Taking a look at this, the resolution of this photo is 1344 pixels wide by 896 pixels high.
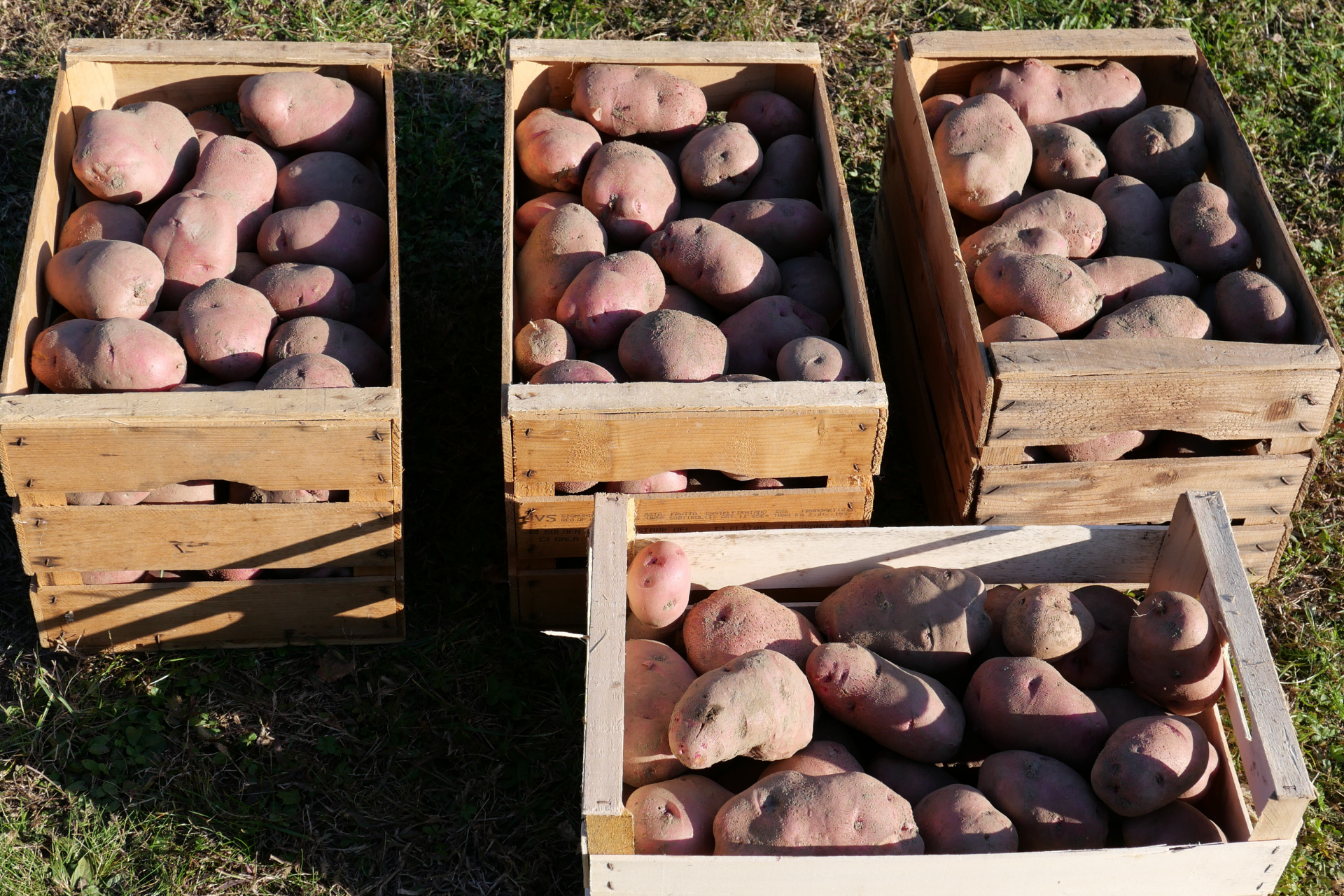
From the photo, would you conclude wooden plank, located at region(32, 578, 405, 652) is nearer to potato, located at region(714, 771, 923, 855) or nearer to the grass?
the grass

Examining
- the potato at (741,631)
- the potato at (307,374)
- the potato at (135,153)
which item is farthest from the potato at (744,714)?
the potato at (135,153)

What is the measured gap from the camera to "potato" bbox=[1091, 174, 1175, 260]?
138 inches

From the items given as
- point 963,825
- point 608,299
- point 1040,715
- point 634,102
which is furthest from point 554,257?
point 963,825

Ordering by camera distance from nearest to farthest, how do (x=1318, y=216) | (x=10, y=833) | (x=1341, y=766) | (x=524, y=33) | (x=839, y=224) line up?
(x=10, y=833)
(x=1341, y=766)
(x=839, y=224)
(x=1318, y=216)
(x=524, y=33)

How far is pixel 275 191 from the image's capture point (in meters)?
3.61

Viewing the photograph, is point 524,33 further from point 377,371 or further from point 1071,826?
point 1071,826

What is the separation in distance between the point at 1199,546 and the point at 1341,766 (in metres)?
0.91

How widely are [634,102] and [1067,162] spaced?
1.26m

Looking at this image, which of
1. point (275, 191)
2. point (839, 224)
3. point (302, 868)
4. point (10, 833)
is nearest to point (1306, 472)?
point (839, 224)

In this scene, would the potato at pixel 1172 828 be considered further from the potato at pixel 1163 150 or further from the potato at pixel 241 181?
the potato at pixel 241 181

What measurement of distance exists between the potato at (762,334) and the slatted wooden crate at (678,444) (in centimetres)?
16

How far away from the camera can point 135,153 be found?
3.43 m

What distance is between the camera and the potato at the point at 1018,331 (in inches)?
121

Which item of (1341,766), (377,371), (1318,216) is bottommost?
(1341,766)
